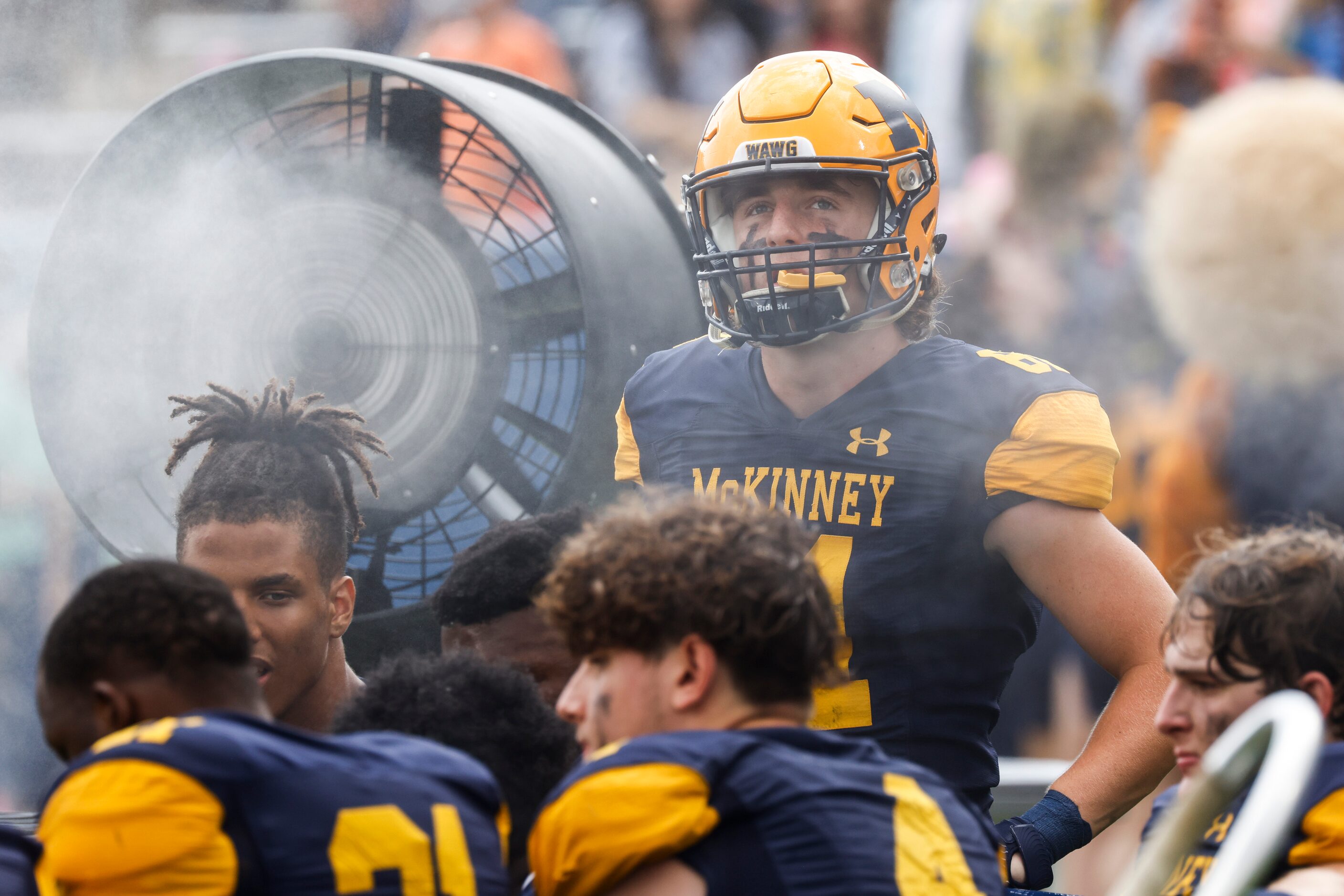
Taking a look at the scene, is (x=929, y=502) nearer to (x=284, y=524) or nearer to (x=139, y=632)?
(x=284, y=524)

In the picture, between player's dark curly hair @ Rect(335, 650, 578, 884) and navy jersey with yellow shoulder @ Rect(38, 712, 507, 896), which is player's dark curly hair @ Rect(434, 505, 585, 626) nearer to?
player's dark curly hair @ Rect(335, 650, 578, 884)

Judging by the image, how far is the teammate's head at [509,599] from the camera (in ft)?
6.52

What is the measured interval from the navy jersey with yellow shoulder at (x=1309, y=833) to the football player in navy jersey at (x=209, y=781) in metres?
0.68

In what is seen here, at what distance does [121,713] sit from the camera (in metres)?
1.34

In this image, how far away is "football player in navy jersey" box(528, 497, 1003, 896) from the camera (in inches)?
50.1

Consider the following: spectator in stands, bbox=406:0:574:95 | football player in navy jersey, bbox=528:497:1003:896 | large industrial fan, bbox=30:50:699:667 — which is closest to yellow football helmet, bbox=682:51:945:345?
large industrial fan, bbox=30:50:699:667

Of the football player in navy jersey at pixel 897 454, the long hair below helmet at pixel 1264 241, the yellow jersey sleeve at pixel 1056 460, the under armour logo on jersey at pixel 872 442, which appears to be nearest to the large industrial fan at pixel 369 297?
the football player in navy jersey at pixel 897 454

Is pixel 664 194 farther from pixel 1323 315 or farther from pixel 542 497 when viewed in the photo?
pixel 1323 315

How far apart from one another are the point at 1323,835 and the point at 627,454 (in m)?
Answer: 1.16

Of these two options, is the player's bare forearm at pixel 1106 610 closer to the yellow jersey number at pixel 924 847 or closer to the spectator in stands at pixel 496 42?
the yellow jersey number at pixel 924 847

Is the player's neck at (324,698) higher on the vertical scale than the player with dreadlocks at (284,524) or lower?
lower

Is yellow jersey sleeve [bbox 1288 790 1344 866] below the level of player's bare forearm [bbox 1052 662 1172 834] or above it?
above

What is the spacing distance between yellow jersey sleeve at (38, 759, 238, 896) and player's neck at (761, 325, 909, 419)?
3.59 feet

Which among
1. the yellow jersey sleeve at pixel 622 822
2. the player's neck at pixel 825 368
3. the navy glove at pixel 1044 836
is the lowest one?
the navy glove at pixel 1044 836
